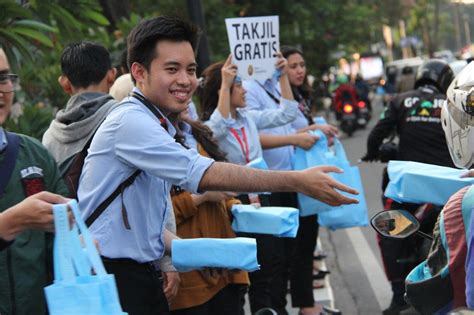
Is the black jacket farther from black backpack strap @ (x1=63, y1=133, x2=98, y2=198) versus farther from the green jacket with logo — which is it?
the green jacket with logo

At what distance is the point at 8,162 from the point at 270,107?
15.2 feet

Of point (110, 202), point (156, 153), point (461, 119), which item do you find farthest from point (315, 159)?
point (461, 119)

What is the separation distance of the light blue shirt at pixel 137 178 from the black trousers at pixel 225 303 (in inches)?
44.6

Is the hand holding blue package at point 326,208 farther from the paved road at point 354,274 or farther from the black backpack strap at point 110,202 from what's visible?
the black backpack strap at point 110,202

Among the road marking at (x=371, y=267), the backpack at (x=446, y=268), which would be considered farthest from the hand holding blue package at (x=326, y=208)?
the backpack at (x=446, y=268)

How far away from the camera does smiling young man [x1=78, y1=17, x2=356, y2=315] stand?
3.83 metres

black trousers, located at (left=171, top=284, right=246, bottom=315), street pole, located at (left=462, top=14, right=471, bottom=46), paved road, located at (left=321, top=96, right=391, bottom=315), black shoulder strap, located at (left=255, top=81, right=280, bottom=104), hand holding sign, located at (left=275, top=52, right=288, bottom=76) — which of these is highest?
hand holding sign, located at (left=275, top=52, right=288, bottom=76)

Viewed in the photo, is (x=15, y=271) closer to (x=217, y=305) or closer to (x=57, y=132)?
(x=57, y=132)

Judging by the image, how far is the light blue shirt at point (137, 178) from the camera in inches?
153

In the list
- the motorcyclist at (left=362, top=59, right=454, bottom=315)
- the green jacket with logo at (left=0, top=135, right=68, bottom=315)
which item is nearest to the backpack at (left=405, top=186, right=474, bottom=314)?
the green jacket with logo at (left=0, top=135, right=68, bottom=315)

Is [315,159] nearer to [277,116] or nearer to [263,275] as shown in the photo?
[277,116]

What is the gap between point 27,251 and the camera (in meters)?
3.74

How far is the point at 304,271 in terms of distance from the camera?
8.17 m

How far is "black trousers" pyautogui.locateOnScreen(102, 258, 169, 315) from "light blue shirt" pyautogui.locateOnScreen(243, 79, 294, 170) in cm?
378
